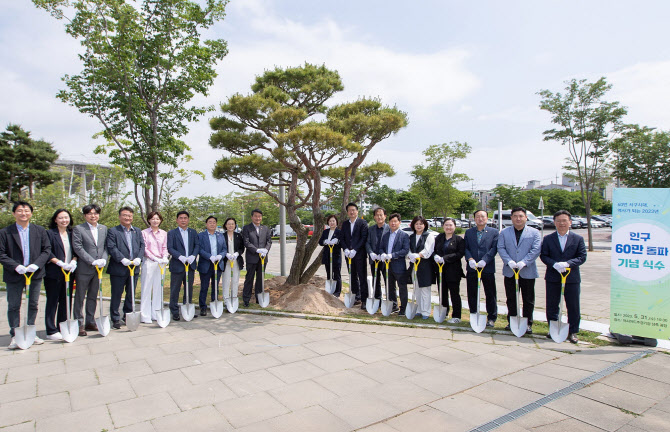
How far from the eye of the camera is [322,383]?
330cm

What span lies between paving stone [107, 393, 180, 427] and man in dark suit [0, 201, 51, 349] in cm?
230

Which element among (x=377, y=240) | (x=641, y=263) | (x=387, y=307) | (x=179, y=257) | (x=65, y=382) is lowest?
(x=65, y=382)

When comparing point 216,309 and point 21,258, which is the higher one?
point 21,258

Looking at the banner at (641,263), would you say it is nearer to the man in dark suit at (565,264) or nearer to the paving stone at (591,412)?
the man in dark suit at (565,264)

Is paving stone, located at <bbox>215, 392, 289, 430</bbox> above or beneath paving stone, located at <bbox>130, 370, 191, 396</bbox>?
above

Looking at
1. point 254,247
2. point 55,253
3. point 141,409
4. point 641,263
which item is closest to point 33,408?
point 141,409

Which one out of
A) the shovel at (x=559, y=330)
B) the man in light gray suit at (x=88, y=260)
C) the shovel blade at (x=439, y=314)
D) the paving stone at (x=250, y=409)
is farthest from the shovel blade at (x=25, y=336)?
the shovel at (x=559, y=330)

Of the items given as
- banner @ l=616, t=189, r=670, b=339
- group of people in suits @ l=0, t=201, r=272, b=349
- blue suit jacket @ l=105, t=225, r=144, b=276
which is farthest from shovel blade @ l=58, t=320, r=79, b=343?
banner @ l=616, t=189, r=670, b=339

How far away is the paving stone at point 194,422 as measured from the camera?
2574mm

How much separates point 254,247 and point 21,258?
2.82 metres

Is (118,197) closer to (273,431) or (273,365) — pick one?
(273,365)

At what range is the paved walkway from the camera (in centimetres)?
267

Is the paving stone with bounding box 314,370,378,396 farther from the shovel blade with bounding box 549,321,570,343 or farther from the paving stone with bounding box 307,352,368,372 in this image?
the shovel blade with bounding box 549,321,570,343

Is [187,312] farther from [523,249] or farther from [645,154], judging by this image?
[645,154]
